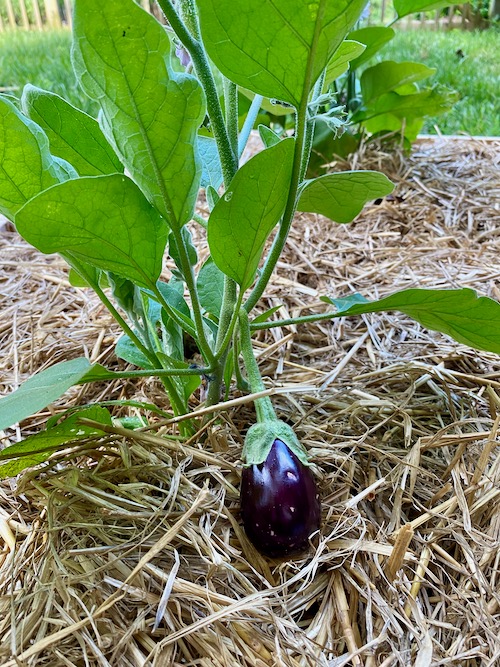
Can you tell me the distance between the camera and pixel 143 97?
0.45 metres

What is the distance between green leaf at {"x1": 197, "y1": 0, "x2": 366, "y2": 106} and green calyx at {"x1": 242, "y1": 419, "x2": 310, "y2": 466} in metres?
0.30

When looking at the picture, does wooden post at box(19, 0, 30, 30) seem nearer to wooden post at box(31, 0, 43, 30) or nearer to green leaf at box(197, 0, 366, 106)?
wooden post at box(31, 0, 43, 30)

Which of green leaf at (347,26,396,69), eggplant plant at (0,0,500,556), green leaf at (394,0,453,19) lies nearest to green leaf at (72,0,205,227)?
eggplant plant at (0,0,500,556)

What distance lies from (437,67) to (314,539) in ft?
9.04

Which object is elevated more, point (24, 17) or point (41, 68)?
point (24, 17)

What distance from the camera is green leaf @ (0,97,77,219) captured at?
48cm

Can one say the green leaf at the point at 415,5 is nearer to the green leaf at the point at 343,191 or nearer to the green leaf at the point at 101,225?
the green leaf at the point at 343,191

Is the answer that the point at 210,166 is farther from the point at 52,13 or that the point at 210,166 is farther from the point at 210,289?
the point at 52,13

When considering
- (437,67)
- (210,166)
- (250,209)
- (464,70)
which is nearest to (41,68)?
(437,67)

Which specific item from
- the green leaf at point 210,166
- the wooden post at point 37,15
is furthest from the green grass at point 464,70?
the wooden post at point 37,15

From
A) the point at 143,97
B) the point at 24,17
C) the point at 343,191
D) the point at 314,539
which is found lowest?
the point at 314,539

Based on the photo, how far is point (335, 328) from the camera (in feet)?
2.97

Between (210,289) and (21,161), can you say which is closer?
(21,161)

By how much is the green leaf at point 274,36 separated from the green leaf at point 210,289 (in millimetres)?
255
